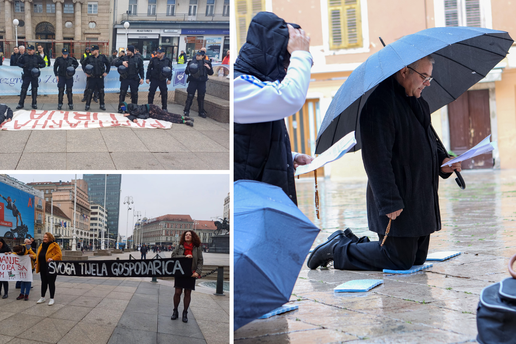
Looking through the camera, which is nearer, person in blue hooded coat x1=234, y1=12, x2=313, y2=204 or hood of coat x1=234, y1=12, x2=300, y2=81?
person in blue hooded coat x1=234, y1=12, x2=313, y2=204

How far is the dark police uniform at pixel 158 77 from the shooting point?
7.69 metres

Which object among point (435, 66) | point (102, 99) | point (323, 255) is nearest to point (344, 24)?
point (102, 99)

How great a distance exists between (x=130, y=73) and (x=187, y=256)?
596 centimetres

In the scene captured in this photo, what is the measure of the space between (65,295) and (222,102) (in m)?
4.47

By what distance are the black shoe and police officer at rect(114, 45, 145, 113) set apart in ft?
15.2

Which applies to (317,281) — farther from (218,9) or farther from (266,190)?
(218,9)

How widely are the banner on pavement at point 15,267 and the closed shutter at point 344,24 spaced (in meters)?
16.6

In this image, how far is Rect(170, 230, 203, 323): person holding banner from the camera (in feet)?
7.92

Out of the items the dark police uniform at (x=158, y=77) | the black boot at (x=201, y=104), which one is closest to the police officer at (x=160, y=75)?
the dark police uniform at (x=158, y=77)

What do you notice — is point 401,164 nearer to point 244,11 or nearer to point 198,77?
point 198,77

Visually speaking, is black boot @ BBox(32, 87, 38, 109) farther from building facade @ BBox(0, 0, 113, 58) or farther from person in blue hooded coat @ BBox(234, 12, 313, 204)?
person in blue hooded coat @ BBox(234, 12, 313, 204)

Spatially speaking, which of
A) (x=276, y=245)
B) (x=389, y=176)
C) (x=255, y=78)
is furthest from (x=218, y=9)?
(x=276, y=245)

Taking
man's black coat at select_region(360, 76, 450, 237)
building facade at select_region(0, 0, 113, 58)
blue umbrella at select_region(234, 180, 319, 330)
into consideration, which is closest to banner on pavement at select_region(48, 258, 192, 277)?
blue umbrella at select_region(234, 180, 319, 330)

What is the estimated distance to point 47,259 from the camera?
2439 mm
